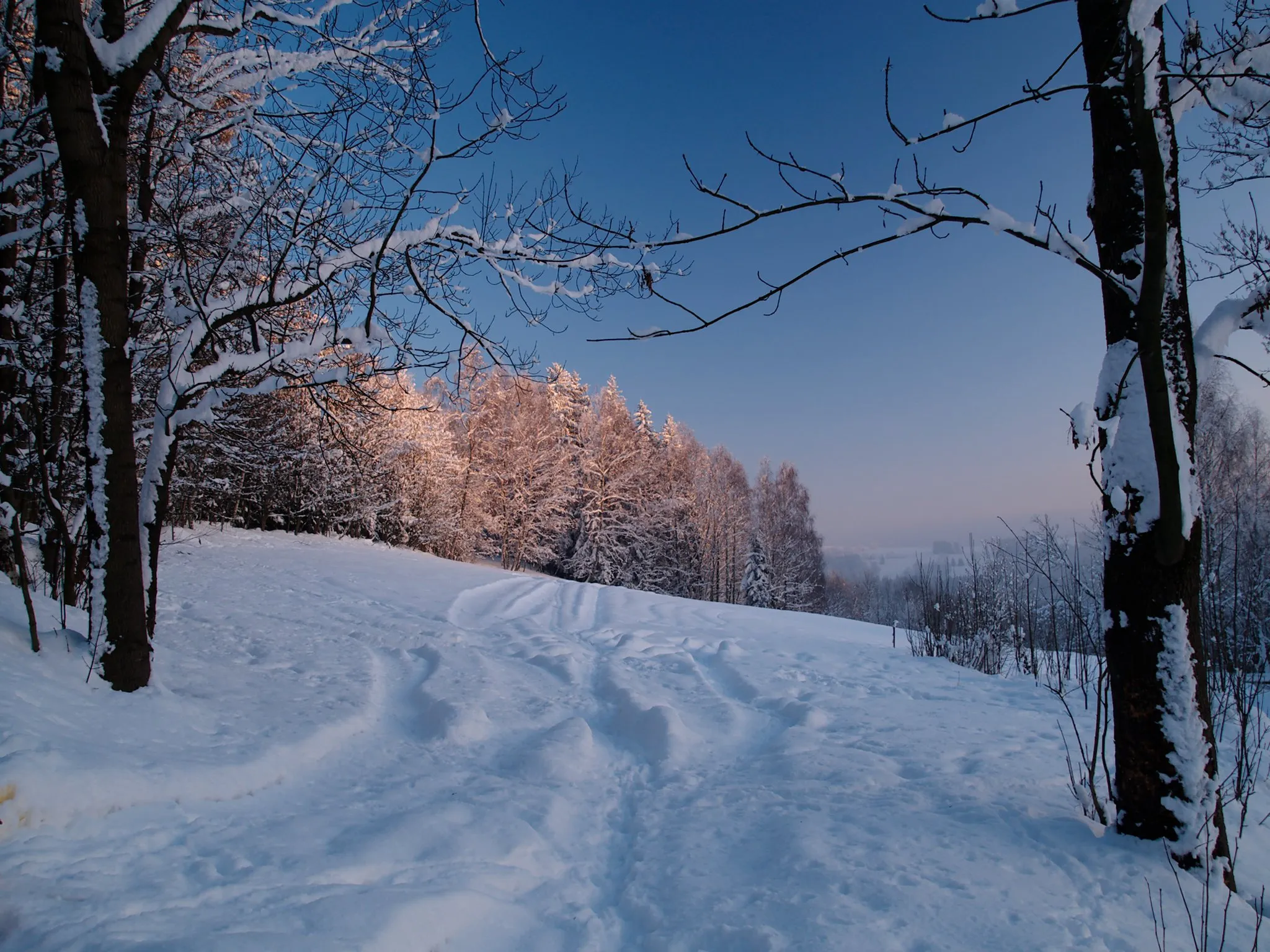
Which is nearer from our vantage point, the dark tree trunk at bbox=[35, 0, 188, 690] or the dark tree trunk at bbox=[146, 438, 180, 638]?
Answer: the dark tree trunk at bbox=[35, 0, 188, 690]

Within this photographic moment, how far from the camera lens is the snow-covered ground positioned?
1.95 metres

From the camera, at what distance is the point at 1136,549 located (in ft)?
8.29

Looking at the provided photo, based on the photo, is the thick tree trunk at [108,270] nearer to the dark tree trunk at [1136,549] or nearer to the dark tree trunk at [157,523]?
the dark tree trunk at [157,523]

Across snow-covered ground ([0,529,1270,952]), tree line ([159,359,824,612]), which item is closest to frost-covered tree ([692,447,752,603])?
tree line ([159,359,824,612])

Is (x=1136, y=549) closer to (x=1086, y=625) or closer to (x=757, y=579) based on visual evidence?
(x=1086, y=625)

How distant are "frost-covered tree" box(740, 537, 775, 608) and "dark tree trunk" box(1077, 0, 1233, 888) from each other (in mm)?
22278

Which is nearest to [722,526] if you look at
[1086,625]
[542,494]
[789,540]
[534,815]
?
[789,540]

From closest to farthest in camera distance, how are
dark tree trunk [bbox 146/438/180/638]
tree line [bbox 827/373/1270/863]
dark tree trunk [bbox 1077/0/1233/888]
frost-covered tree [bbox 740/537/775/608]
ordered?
1. dark tree trunk [bbox 1077/0/1233/888]
2. tree line [bbox 827/373/1270/863]
3. dark tree trunk [bbox 146/438/180/638]
4. frost-covered tree [bbox 740/537/775/608]

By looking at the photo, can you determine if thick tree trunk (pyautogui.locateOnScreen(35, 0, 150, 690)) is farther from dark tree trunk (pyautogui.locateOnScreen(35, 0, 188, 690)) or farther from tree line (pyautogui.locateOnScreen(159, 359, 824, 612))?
tree line (pyautogui.locateOnScreen(159, 359, 824, 612))

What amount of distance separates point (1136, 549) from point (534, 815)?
9.58 ft

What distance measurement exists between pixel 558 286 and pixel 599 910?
3.74 meters

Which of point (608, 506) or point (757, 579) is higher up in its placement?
point (608, 506)

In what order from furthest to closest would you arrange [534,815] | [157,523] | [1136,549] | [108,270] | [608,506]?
[608,506], [157,523], [108,270], [534,815], [1136,549]

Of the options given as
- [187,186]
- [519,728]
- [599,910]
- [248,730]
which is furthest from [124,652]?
[187,186]
